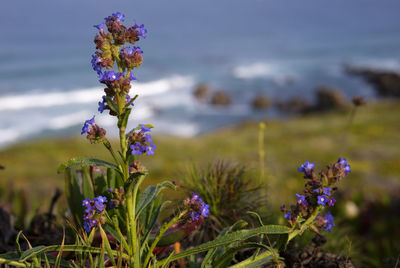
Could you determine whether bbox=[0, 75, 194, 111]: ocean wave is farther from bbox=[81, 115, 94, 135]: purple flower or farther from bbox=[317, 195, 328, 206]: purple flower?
bbox=[317, 195, 328, 206]: purple flower

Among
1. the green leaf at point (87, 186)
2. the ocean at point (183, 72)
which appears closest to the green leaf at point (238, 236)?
the green leaf at point (87, 186)

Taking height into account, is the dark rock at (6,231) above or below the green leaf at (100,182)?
below

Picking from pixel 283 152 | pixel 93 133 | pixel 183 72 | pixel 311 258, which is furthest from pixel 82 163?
pixel 183 72

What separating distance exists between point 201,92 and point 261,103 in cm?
1037

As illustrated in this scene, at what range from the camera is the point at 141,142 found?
6.40 feet

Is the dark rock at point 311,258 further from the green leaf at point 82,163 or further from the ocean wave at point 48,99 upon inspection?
the ocean wave at point 48,99

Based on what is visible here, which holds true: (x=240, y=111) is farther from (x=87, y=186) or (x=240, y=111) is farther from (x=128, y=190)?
(x=128, y=190)

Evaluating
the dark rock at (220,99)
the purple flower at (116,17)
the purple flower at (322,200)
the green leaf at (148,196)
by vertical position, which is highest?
the purple flower at (116,17)

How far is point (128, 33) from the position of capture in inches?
81.4

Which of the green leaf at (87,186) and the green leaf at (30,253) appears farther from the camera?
the green leaf at (87,186)

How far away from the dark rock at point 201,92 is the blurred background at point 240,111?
209 millimetres

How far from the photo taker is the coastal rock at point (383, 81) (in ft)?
233

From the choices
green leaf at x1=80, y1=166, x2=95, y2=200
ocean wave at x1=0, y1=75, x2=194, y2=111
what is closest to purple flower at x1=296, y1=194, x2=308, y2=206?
green leaf at x1=80, y1=166, x2=95, y2=200

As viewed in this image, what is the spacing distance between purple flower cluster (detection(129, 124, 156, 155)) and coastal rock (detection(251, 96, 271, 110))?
64.7 meters
